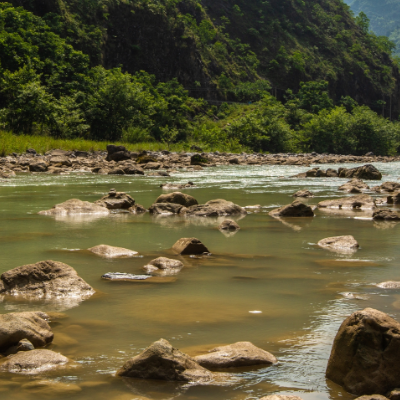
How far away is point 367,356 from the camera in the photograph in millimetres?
1996

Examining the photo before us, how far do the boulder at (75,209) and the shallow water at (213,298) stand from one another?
51 cm

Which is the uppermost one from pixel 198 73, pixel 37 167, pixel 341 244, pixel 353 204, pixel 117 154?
pixel 198 73

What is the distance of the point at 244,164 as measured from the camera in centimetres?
2469

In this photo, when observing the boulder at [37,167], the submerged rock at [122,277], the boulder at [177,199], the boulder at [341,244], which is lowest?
the submerged rock at [122,277]

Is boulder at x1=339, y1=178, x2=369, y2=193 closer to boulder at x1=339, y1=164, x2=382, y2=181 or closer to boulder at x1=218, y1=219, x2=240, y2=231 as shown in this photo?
boulder at x1=339, y1=164, x2=382, y2=181

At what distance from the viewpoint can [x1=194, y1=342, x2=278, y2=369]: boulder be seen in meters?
2.19

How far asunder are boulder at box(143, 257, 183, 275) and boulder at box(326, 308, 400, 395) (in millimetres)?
1891

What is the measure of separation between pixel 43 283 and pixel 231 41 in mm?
74419

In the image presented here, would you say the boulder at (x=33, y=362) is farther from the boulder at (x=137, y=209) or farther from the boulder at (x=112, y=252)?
the boulder at (x=137, y=209)

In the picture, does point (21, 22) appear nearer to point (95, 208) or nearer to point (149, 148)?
point (149, 148)

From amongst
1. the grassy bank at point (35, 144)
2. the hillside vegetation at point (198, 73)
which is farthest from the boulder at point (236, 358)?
the hillside vegetation at point (198, 73)

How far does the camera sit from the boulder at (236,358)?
7.19 ft

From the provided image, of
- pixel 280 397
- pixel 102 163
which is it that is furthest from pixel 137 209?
pixel 102 163

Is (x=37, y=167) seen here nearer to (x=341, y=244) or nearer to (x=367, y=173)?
(x=367, y=173)
